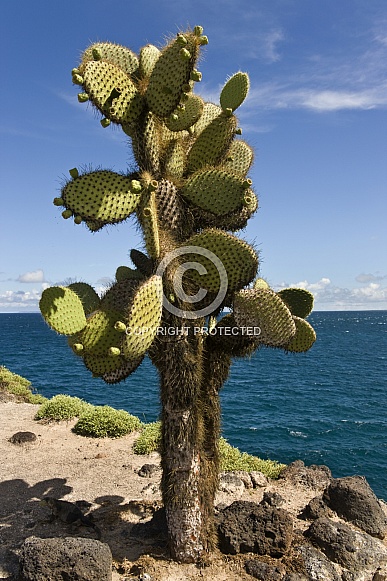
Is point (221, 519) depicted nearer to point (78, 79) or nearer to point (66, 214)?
point (66, 214)

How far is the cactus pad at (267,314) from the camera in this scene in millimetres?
4875

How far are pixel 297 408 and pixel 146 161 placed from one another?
25.3 m

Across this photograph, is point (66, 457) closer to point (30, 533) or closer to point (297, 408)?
point (30, 533)

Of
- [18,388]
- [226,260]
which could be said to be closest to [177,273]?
[226,260]

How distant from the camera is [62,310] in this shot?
4574 millimetres

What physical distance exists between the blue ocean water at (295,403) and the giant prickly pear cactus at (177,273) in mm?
1160

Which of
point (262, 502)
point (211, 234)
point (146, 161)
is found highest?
point (146, 161)

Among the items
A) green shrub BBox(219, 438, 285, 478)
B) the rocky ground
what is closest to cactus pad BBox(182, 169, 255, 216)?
the rocky ground

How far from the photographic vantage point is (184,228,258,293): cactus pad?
4926 millimetres

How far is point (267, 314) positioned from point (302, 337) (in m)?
0.93

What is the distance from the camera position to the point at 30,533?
A: 22.1 ft

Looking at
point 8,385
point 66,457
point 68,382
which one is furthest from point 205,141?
point 68,382

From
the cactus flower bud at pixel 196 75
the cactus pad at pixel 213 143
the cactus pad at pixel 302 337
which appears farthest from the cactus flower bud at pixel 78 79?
the cactus pad at pixel 302 337

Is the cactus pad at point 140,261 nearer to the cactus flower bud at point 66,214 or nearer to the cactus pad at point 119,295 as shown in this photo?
the cactus pad at point 119,295
